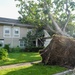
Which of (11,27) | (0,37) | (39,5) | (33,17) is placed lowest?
(0,37)

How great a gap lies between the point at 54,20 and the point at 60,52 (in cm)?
1153

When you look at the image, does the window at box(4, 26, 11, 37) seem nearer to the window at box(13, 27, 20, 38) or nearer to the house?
the house

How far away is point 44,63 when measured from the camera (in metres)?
13.8

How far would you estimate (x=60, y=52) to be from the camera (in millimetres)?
13594

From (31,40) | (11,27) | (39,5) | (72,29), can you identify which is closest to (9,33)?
(11,27)

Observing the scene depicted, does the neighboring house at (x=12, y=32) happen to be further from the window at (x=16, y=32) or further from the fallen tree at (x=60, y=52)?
the fallen tree at (x=60, y=52)

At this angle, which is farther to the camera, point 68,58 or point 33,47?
point 33,47

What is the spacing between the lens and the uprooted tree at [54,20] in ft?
44.4

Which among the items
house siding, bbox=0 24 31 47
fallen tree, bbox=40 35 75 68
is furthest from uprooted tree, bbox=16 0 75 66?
house siding, bbox=0 24 31 47

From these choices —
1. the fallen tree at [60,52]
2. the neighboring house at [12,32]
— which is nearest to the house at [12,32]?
the neighboring house at [12,32]

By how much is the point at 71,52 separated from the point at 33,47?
709 inches

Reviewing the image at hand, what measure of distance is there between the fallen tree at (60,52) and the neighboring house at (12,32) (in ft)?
58.0

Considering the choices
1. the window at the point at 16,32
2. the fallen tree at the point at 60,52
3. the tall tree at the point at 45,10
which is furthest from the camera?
the window at the point at 16,32

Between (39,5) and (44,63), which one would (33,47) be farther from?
(44,63)
